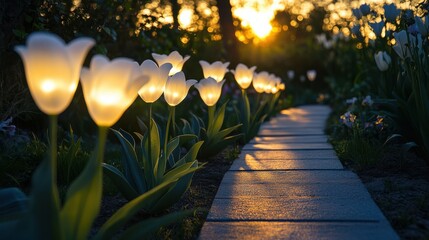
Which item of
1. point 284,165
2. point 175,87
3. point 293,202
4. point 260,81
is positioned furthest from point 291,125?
point 175,87

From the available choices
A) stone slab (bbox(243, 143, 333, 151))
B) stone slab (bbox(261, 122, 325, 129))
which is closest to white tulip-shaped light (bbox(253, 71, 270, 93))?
stone slab (bbox(261, 122, 325, 129))

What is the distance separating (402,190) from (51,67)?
7.71ft

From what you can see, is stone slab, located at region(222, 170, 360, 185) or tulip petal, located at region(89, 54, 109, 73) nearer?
tulip petal, located at region(89, 54, 109, 73)

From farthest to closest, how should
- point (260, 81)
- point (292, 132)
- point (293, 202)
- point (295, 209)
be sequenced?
point (292, 132), point (260, 81), point (293, 202), point (295, 209)

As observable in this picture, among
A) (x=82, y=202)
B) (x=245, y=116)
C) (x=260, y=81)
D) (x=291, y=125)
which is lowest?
(x=291, y=125)

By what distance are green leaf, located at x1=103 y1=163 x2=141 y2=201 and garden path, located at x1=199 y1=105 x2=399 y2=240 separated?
442 mm

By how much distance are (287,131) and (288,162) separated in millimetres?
2508

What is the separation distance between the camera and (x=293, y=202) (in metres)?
2.78

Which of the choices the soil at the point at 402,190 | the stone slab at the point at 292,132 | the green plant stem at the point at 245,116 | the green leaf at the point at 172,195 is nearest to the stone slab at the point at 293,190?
the soil at the point at 402,190

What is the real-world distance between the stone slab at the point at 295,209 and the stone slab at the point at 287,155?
4.86 ft

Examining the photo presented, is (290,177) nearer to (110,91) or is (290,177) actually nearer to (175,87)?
(175,87)

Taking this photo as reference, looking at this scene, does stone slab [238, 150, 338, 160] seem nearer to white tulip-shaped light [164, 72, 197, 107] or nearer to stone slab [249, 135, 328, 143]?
stone slab [249, 135, 328, 143]

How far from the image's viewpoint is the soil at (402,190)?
7.69 ft

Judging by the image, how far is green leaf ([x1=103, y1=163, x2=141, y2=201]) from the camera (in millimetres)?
2496
